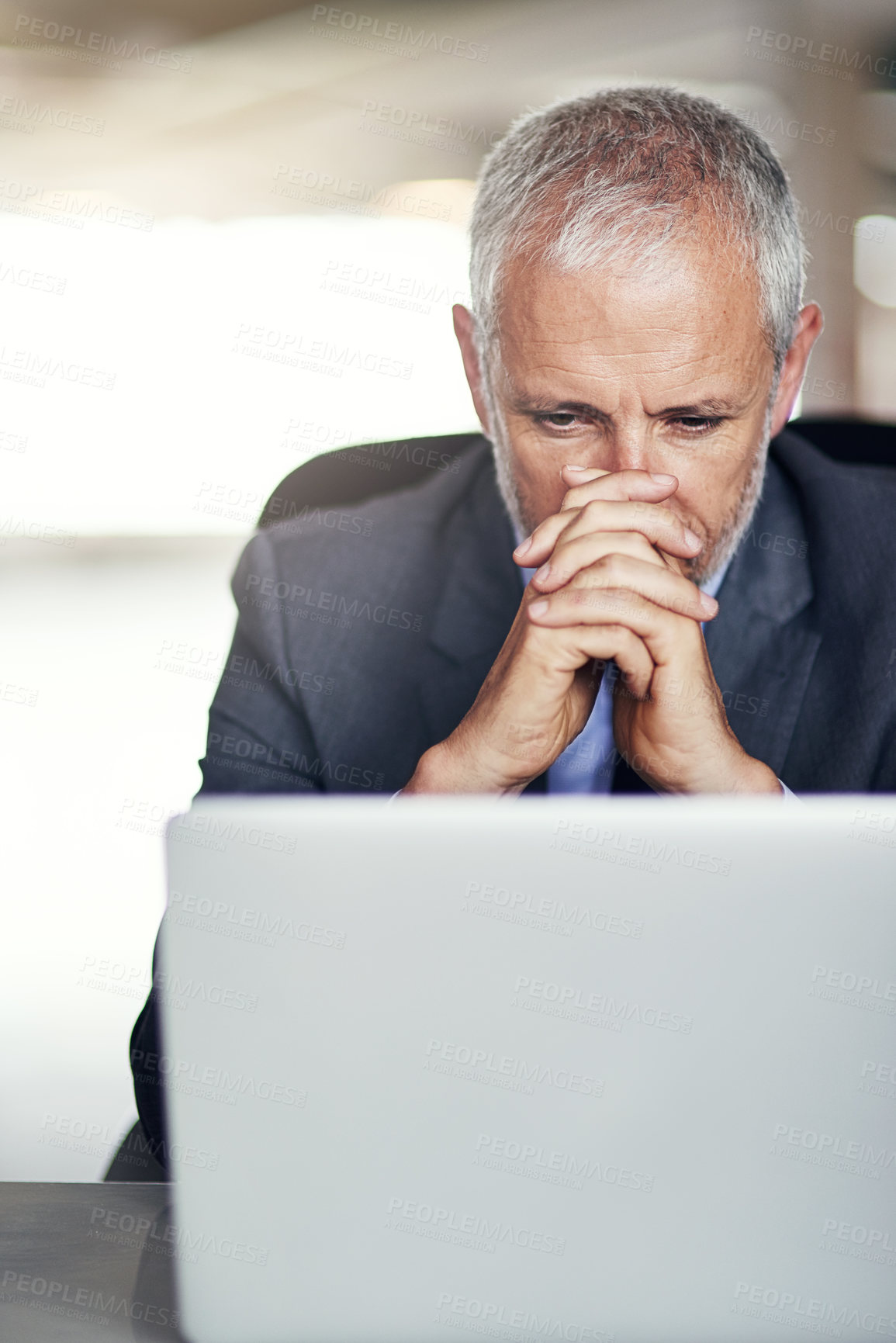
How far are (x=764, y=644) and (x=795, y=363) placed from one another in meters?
0.36

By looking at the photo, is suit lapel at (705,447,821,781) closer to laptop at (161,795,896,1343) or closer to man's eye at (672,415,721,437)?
man's eye at (672,415,721,437)

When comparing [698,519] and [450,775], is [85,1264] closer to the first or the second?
[450,775]

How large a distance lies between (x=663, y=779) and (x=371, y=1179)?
1.96ft

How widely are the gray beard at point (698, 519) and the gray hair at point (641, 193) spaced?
0.10 meters

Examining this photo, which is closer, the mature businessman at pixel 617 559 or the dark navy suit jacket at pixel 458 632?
the mature businessman at pixel 617 559

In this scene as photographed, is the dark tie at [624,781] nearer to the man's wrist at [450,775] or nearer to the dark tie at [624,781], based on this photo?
the dark tie at [624,781]

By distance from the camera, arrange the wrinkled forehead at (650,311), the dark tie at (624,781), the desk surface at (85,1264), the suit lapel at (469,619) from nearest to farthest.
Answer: the desk surface at (85,1264)
the wrinkled forehead at (650,311)
the dark tie at (624,781)
the suit lapel at (469,619)

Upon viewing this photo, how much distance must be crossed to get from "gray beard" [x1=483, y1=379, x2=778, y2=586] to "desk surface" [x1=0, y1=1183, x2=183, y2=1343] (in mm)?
923

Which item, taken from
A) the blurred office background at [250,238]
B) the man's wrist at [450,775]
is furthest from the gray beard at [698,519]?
the blurred office background at [250,238]

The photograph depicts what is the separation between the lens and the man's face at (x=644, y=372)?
4.24 feet

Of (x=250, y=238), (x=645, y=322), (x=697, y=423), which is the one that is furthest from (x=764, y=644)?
(x=250, y=238)

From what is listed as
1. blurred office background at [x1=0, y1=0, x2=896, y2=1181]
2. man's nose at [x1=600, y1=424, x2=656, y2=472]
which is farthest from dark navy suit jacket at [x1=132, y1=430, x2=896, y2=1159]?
blurred office background at [x1=0, y1=0, x2=896, y2=1181]

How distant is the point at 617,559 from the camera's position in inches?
41.1

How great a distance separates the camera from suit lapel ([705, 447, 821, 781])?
4.72 ft
